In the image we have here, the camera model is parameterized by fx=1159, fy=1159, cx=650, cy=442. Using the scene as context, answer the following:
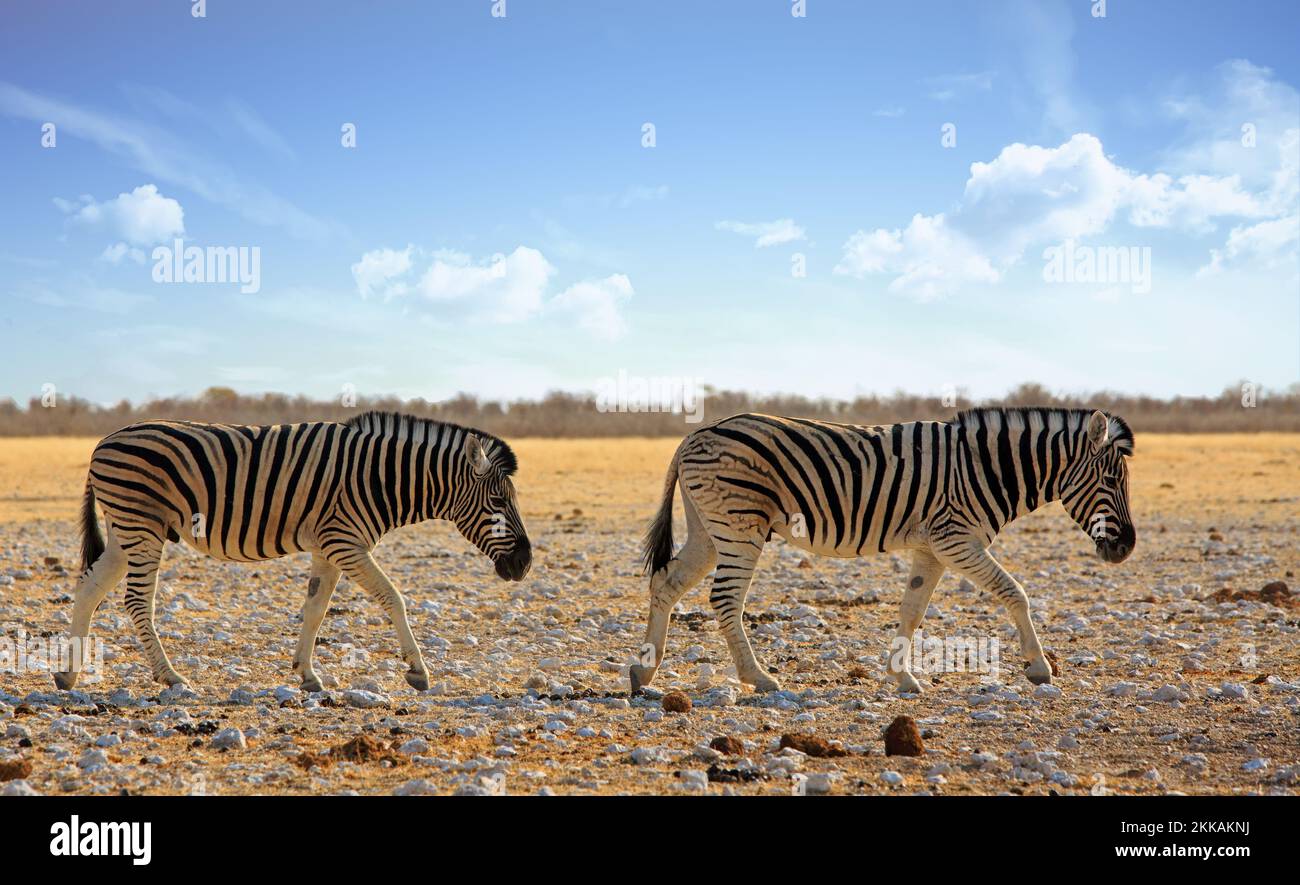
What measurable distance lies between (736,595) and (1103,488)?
328cm

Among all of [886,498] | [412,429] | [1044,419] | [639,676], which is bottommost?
[639,676]

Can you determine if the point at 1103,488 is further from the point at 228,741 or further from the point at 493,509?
the point at 228,741

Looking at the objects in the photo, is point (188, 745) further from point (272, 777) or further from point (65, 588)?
point (65, 588)

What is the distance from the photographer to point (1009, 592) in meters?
9.01

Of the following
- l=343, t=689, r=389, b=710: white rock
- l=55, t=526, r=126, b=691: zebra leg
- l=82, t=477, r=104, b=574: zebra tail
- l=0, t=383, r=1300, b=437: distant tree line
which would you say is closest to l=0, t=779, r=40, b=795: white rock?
l=343, t=689, r=389, b=710: white rock

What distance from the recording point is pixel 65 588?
14133mm

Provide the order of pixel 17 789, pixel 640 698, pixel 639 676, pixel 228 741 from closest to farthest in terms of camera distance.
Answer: pixel 17 789 < pixel 228 741 < pixel 640 698 < pixel 639 676

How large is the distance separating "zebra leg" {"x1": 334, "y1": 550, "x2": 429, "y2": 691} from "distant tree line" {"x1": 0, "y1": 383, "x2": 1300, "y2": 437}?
44149mm

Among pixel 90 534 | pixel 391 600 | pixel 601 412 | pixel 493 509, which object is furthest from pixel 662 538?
pixel 601 412

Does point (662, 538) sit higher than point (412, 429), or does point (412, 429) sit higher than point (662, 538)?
point (412, 429)

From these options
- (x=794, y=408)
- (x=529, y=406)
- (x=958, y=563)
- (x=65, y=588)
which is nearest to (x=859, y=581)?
(x=958, y=563)

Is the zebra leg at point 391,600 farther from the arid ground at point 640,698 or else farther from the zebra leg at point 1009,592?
the zebra leg at point 1009,592

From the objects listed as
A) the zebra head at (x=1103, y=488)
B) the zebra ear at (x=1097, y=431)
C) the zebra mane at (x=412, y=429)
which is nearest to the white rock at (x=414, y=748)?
the zebra mane at (x=412, y=429)

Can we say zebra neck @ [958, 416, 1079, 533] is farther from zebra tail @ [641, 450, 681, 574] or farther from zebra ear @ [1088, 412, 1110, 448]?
zebra tail @ [641, 450, 681, 574]
